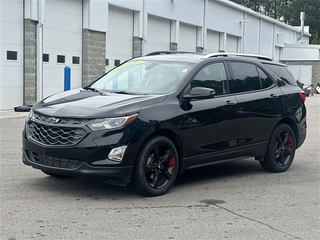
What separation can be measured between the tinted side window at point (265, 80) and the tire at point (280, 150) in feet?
2.15

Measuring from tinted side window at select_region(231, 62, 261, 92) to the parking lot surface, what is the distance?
1335mm

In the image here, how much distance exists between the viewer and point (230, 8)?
37281 mm

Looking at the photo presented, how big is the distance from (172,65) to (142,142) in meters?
1.60

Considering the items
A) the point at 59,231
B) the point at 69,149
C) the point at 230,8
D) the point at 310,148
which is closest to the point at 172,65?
the point at 69,149

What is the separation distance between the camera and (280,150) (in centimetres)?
859

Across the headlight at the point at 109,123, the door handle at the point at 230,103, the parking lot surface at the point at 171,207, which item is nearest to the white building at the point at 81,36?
the parking lot surface at the point at 171,207

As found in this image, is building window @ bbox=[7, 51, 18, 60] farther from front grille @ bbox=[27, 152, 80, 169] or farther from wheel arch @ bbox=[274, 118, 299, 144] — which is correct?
front grille @ bbox=[27, 152, 80, 169]

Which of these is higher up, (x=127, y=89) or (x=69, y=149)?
(x=127, y=89)

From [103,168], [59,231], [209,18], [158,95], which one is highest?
[209,18]

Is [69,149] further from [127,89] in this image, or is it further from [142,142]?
[127,89]

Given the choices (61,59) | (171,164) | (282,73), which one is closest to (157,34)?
(61,59)

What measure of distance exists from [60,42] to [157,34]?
26.2 ft

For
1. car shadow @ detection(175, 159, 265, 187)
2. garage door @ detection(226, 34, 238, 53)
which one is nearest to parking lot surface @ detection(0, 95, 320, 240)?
car shadow @ detection(175, 159, 265, 187)

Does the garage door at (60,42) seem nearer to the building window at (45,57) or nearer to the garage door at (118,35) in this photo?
the building window at (45,57)
